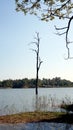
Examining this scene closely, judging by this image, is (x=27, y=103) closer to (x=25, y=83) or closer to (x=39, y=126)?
(x=39, y=126)

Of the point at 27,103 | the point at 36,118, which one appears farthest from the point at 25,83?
the point at 36,118

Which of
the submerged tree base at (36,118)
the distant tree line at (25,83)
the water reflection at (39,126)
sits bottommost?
the water reflection at (39,126)

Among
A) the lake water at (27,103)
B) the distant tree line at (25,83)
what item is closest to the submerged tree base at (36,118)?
the lake water at (27,103)

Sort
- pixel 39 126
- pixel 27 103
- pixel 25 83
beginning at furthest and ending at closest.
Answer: pixel 25 83 < pixel 27 103 < pixel 39 126

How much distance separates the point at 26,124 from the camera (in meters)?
17.8

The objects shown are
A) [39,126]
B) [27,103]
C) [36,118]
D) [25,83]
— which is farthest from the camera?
[25,83]

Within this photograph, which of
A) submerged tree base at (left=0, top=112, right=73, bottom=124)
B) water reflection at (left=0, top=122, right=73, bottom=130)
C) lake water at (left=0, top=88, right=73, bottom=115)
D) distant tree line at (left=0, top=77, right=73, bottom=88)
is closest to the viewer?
water reflection at (left=0, top=122, right=73, bottom=130)

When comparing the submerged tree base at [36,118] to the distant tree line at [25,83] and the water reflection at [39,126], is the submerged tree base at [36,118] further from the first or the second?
the distant tree line at [25,83]

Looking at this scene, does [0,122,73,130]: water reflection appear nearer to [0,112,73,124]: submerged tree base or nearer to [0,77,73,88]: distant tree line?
[0,112,73,124]: submerged tree base

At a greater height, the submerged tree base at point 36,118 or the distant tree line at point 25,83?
the distant tree line at point 25,83

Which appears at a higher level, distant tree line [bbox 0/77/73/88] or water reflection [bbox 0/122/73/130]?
distant tree line [bbox 0/77/73/88]

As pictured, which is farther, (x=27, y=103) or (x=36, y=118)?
(x=27, y=103)

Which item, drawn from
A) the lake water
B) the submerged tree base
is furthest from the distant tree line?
the submerged tree base

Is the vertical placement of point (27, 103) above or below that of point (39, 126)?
above
